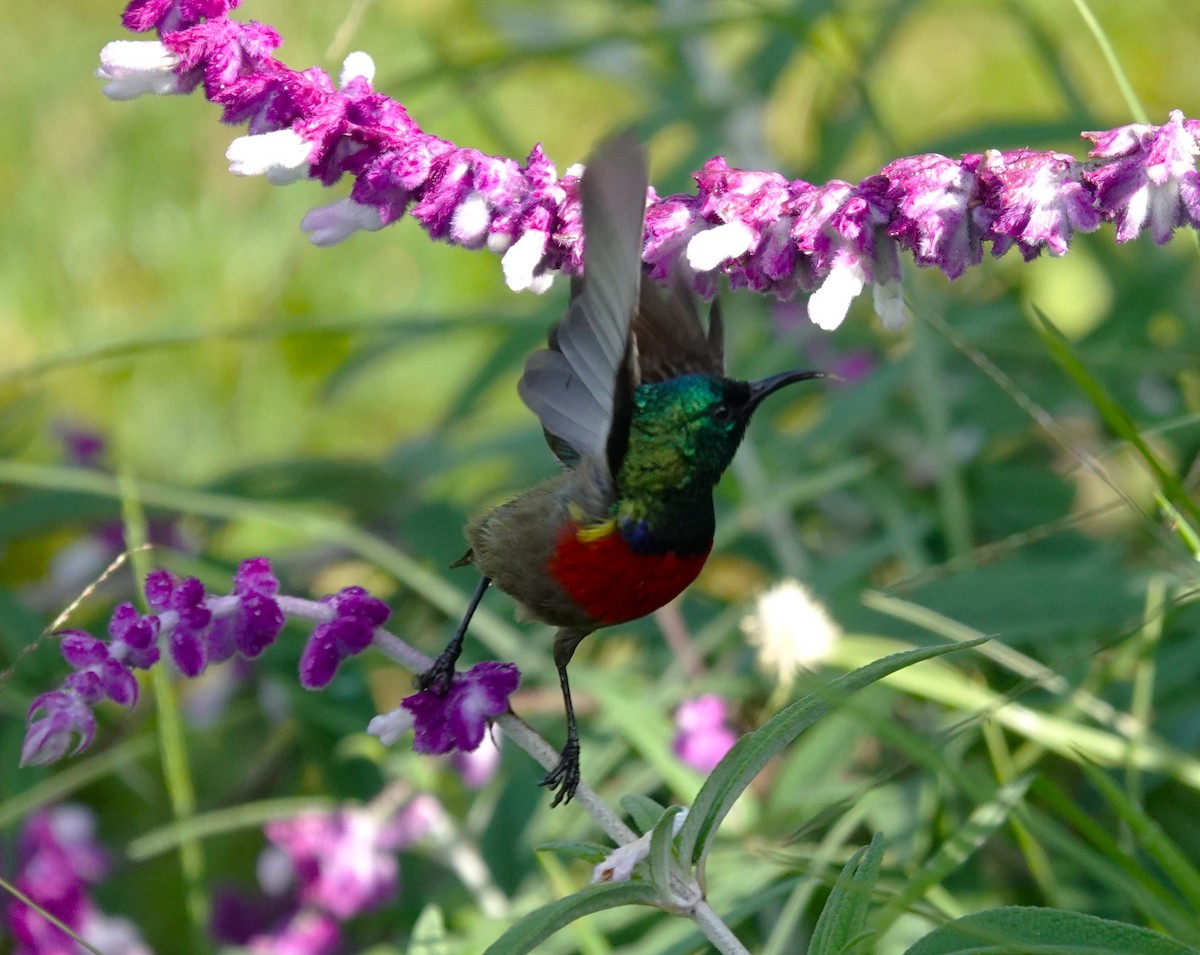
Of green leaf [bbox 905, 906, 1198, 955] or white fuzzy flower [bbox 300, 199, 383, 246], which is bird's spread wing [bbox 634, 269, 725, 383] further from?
green leaf [bbox 905, 906, 1198, 955]

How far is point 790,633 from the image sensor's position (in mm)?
1635

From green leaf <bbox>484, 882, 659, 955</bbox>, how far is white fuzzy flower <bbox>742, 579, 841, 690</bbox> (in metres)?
0.60

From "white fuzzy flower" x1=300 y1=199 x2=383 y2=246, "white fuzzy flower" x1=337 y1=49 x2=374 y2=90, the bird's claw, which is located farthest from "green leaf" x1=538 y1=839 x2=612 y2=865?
"white fuzzy flower" x1=337 y1=49 x2=374 y2=90

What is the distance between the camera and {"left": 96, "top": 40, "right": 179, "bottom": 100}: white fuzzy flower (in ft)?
3.51

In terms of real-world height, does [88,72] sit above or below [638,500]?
below

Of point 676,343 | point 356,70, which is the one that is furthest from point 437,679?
point 356,70

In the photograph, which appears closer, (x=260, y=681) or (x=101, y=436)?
(x=260, y=681)

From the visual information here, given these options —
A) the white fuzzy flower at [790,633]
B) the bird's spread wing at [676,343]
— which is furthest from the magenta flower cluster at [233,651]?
the white fuzzy flower at [790,633]

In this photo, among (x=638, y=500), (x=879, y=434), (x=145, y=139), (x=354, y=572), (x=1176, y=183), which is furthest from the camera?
(x=145, y=139)

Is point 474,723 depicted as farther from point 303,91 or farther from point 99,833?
point 99,833

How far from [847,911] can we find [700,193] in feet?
1.77

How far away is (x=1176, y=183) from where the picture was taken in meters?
0.97

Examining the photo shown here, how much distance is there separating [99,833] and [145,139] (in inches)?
100

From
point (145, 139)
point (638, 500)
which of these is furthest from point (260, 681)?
point (145, 139)
